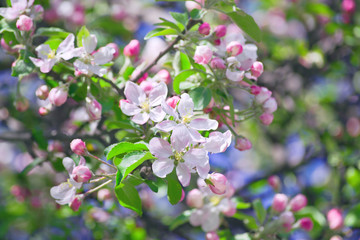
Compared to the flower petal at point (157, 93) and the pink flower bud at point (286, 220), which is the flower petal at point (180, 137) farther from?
the pink flower bud at point (286, 220)

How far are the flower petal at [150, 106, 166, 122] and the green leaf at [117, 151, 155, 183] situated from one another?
118 millimetres

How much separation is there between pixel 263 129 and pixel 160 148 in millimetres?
2230

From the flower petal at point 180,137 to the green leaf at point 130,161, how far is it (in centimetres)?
7

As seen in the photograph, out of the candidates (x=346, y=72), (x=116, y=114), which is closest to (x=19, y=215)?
(x=116, y=114)

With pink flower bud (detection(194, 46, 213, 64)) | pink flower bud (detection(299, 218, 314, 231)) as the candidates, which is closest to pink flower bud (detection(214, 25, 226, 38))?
pink flower bud (detection(194, 46, 213, 64))

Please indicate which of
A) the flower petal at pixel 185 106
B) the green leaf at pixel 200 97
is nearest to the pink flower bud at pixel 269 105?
the green leaf at pixel 200 97

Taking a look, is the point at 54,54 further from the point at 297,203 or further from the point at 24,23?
the point at 297,203

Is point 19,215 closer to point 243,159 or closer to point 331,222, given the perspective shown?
point 331,222

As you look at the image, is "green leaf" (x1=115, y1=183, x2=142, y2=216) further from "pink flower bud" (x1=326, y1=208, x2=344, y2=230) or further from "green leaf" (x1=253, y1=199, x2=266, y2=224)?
"pink flower bud" (x1=326, y1=208, x2=344, y2=230)

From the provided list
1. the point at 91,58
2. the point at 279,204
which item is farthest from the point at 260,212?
the point at 91,58

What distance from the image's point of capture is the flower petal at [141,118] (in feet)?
4.04

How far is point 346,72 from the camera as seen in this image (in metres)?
2.80

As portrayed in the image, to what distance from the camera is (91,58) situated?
4.55 ft

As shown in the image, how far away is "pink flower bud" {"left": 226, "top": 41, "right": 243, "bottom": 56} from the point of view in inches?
53.6
